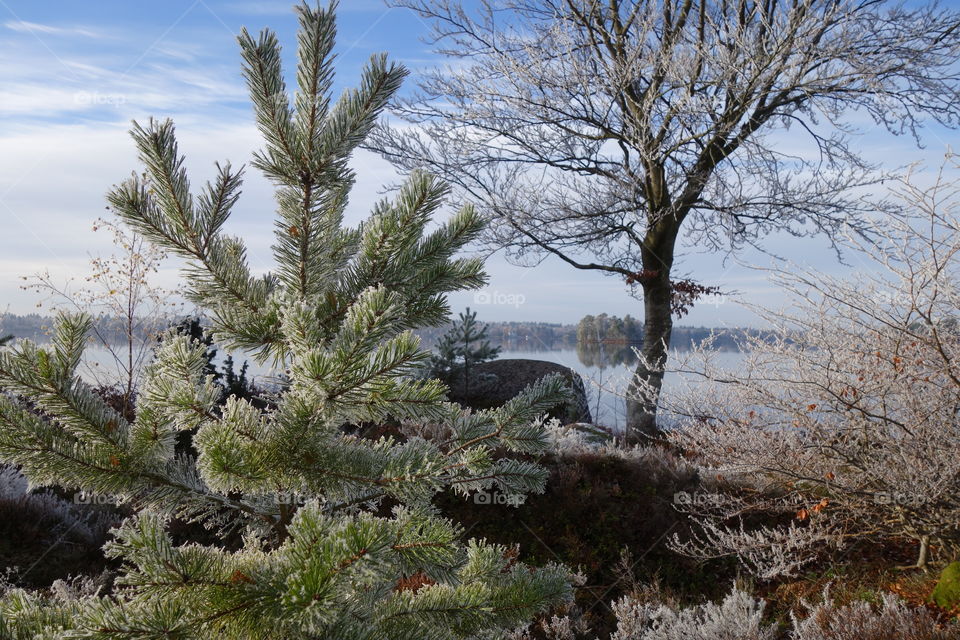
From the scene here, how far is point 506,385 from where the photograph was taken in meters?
13.2

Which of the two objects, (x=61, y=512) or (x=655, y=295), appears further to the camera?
(x=655, y=295)

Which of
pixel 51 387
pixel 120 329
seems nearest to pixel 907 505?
pixel 51 387

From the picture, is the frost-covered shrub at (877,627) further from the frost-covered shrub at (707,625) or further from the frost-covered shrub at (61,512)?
the frost-covered shrub at (61,512)

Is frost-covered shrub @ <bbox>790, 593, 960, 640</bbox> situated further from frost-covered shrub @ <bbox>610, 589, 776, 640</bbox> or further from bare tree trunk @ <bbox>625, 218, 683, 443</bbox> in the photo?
bare tree trunk @ <bbox>625, 218, 683, 443</bbox>

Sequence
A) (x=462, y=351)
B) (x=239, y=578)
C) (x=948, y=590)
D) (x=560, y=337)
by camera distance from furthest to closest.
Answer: (x=560, y=337) → (x=462, y=351) → (x=948, y=590) → (x=239, y=578)

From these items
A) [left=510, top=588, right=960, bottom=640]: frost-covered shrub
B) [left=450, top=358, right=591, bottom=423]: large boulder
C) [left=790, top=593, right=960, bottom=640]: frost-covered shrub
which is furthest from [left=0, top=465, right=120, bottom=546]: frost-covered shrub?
[left=450, top=358, right=591, bottom=423]: large boulder

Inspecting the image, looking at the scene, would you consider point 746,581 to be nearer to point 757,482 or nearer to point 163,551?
point 757,482

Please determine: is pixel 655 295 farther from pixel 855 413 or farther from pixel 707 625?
pixel 707 625

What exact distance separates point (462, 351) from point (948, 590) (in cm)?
935

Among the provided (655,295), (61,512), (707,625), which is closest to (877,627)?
(707,625)

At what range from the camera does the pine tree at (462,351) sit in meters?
12.8

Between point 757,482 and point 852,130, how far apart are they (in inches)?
278

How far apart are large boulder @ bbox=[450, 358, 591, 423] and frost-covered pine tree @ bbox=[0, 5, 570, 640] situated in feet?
34.1

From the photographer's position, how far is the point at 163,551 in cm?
155
